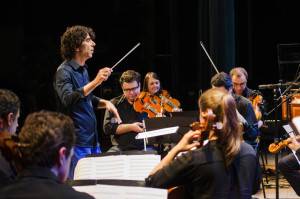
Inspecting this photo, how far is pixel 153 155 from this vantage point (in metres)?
2.96

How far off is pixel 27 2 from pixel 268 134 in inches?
163

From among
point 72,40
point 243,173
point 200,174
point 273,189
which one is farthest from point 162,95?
point 200,174

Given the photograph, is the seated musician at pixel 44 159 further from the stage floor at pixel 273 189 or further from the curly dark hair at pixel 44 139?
the stage floor at pixel 273 189

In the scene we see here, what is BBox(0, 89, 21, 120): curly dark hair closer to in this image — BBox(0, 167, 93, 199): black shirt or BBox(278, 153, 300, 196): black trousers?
BBox(0, 167, 93, 199): black shirt

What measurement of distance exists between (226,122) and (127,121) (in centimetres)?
262

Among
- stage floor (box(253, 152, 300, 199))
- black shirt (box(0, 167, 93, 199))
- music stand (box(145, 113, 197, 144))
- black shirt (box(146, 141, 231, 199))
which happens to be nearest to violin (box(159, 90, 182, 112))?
music stand (box(145, 113, 197, 144))

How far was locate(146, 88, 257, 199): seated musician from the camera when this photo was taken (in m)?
2.68

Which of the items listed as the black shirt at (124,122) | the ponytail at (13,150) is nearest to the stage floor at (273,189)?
the black shirt at (124,122)

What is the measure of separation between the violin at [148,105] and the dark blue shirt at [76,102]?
137 centimetres

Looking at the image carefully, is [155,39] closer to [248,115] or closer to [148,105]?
[148,105]

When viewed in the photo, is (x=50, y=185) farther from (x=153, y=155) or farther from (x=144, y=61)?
(x=144, y=61)

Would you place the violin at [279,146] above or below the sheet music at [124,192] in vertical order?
below

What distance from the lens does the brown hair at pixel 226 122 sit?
272 centimetres

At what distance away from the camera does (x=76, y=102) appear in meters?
3.80
